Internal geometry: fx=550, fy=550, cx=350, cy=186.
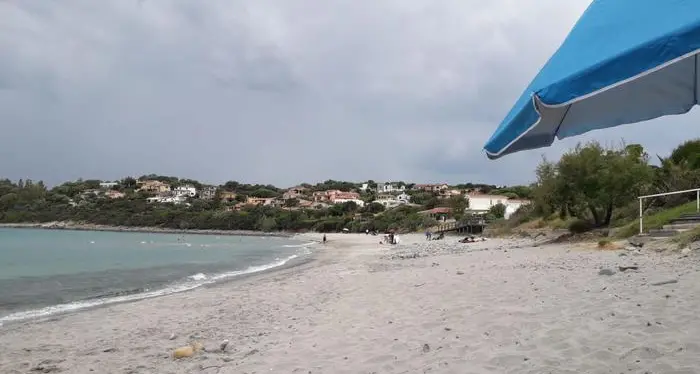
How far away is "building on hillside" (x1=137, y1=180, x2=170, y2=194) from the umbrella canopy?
18857cm

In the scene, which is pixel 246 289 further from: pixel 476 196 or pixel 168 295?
pixel 476 196

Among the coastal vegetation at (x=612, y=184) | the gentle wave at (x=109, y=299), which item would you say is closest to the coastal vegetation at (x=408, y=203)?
the coastal vegetation at (x=612, y=184)

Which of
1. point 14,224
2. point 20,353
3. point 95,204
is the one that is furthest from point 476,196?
point 14,224

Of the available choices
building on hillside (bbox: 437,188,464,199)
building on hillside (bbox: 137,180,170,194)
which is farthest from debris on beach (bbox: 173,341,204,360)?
Answer: building on hillside (bbox: 137,180,170,194)

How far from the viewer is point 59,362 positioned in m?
8.04

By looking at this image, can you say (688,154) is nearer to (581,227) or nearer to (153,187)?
(581,227)

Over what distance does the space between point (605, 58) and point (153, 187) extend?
200547 mm

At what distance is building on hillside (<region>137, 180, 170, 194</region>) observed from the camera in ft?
607

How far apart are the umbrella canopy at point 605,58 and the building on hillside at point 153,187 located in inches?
7424

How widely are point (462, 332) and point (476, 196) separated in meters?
91.1

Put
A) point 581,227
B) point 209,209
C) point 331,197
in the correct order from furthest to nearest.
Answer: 1. point 331,197
2. point 209,209
3. point 581,227

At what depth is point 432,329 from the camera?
22.4ft

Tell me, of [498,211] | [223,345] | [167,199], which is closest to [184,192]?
[167,199]

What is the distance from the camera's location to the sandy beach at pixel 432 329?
5125 mm
